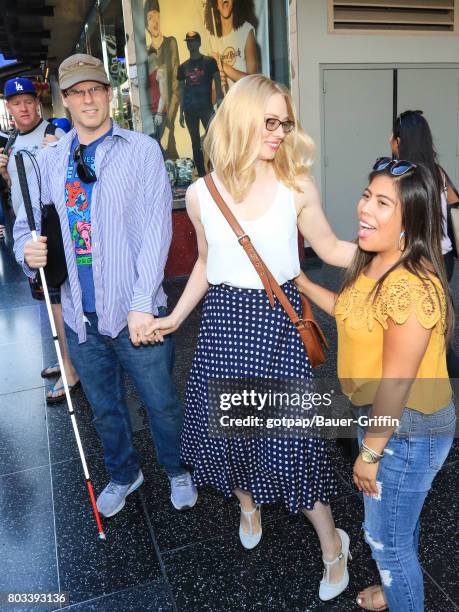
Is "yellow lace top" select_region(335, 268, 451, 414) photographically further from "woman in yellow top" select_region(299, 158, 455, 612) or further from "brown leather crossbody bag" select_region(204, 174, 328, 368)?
"brown leather crossbody bag" select_region(204, 174, 328, 368)

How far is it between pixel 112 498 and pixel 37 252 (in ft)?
4.26

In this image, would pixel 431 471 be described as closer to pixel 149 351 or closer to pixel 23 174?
pixel 149 351

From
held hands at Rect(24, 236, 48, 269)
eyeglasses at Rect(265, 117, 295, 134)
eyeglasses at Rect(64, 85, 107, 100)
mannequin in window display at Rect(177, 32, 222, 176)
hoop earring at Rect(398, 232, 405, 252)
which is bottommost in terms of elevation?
held hands at Rect(24, 236, 48, 269)

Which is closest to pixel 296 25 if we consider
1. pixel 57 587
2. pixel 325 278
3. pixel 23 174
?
pixel 325 278

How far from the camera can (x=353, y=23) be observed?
6.91 metres

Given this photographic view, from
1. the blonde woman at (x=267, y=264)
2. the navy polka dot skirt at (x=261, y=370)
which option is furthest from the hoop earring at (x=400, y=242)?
the navy polka dot skirt at (x=261, y=370)

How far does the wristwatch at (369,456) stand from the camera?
152 cm

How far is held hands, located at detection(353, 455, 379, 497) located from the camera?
5.03 feet

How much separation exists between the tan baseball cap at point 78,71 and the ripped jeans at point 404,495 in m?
1.72

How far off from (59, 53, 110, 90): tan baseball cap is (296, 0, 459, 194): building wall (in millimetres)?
5016

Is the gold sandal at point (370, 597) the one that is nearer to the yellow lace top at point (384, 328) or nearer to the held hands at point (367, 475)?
the held hands at point (367, 475)

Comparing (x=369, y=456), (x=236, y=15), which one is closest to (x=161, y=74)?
(x=236, y=15)

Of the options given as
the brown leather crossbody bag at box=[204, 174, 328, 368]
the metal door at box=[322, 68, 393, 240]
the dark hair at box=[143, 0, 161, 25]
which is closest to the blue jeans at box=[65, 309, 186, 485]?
the brown leather crossbody bag at box=[204, 174, 328, 368]

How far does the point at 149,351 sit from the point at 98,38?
27.0 feet
